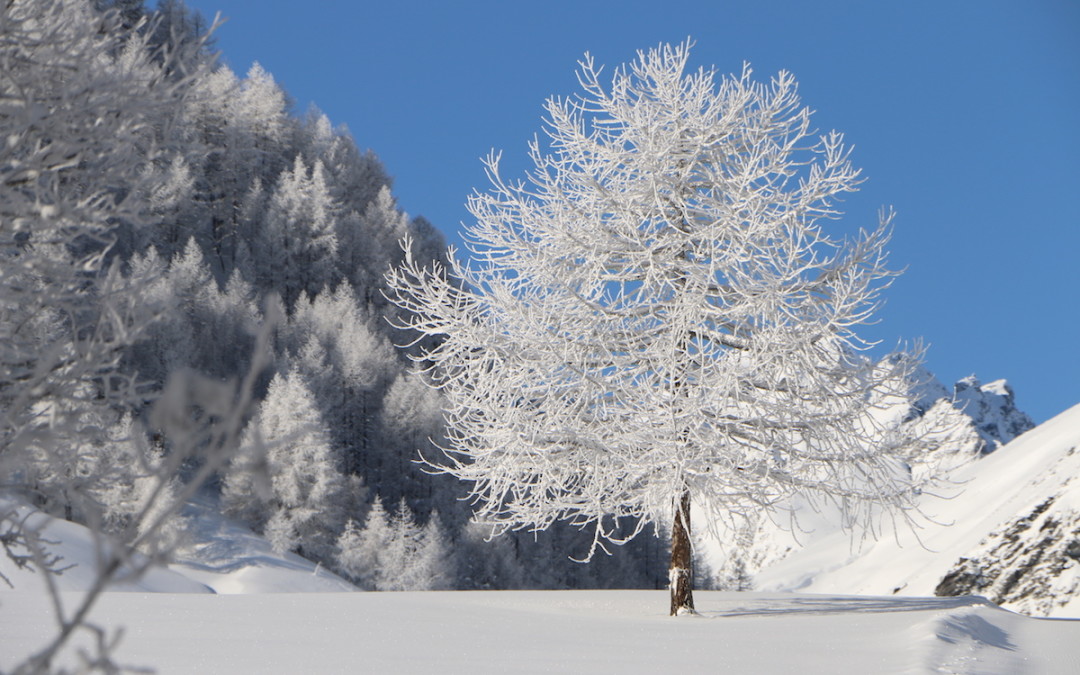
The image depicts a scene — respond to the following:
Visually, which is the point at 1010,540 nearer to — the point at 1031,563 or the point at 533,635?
the point at 1031,563

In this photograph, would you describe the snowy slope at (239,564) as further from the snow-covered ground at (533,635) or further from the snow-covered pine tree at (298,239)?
the snow-covered pine tree at (298,239)

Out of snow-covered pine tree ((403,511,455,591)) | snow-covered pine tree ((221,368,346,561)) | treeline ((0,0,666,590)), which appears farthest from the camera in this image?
snow-covered pine tree ((403,511,455,591))

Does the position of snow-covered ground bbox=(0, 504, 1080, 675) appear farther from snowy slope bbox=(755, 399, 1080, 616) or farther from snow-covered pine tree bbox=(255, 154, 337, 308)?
snow-covered pine tree bbox=(255, 154, 337, 308)

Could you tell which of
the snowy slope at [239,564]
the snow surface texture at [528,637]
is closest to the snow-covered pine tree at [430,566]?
the snowy slope at [239,564]

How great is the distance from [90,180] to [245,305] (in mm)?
43218

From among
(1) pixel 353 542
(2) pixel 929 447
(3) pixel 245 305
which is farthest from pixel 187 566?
(2) pixel 929 447

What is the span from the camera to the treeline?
429cm

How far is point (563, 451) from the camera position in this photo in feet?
29.5

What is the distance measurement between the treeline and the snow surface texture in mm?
1000

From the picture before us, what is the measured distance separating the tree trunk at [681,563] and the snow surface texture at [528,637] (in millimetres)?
235

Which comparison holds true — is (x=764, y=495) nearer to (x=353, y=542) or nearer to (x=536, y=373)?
(x=536, y=373)

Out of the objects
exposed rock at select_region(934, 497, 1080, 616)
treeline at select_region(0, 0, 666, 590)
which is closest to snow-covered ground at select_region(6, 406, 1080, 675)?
treeline at select_region(0, 0, 666, 590)

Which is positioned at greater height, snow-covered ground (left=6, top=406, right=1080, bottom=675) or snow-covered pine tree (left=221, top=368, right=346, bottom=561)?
snow-covered pine tree (left=221, top=368, right=346, bottom=561)

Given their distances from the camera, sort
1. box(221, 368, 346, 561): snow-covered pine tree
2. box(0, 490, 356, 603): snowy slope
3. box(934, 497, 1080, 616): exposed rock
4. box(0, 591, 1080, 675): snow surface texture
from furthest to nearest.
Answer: box(221, 368, 346, 561): snow-covered pine tree
box(0, 490, 356, 603): snowy slope
box(934, 497, 1080, 616): exposed rock
box(0, 591, 1080, 675): snow surface texture
